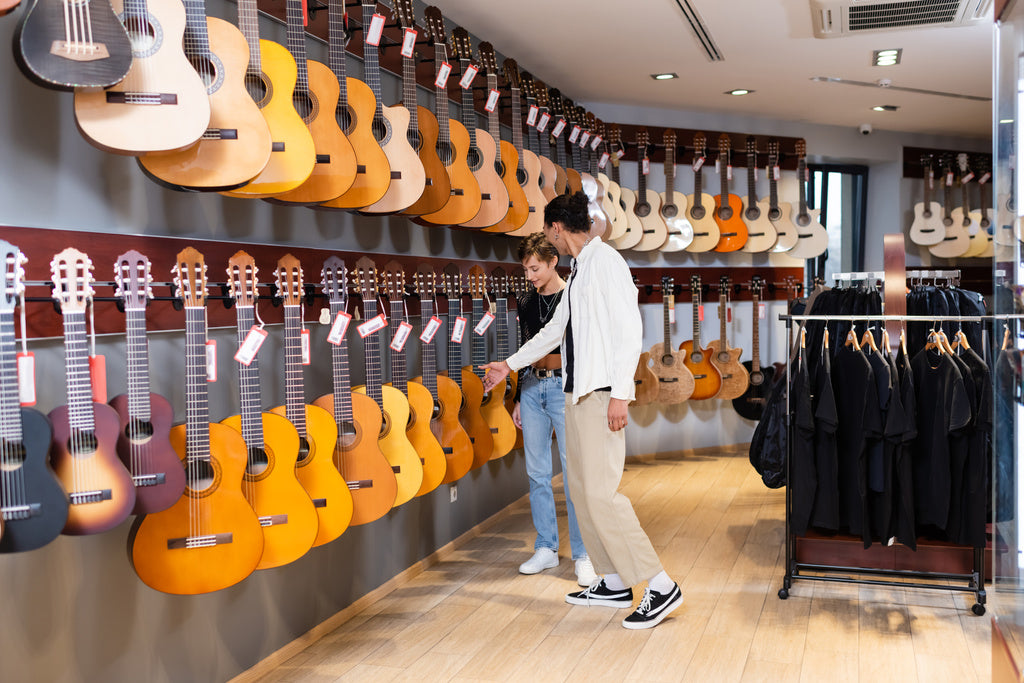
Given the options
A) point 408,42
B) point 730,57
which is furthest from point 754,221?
point 408,42

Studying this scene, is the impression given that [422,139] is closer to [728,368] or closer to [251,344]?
[251,344]

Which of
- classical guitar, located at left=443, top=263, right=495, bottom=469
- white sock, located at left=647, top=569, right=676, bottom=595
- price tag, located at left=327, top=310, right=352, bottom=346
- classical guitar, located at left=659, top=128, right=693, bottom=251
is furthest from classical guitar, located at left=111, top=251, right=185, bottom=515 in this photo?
classical guitar, located at left=659, top=128, right=693, bottom=251

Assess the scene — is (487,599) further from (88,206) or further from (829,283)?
(829,283)

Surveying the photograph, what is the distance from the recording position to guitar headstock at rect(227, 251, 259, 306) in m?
2.50

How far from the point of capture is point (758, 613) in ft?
11.1

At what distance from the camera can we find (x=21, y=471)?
1.84 meters

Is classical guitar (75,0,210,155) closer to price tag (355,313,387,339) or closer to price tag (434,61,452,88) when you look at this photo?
price tag (355,313,387,339)

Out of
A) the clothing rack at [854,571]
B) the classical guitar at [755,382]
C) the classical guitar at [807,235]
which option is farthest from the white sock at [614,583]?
the classical guitar at [807,235]

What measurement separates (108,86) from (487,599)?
2.41 m

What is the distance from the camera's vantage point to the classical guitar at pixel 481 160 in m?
3.71

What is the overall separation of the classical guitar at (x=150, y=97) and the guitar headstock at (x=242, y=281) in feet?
1.81

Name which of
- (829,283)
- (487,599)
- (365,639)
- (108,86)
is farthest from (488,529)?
(829,283)

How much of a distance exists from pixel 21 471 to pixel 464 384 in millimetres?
2127

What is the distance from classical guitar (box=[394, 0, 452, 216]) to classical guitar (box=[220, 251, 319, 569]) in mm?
797
